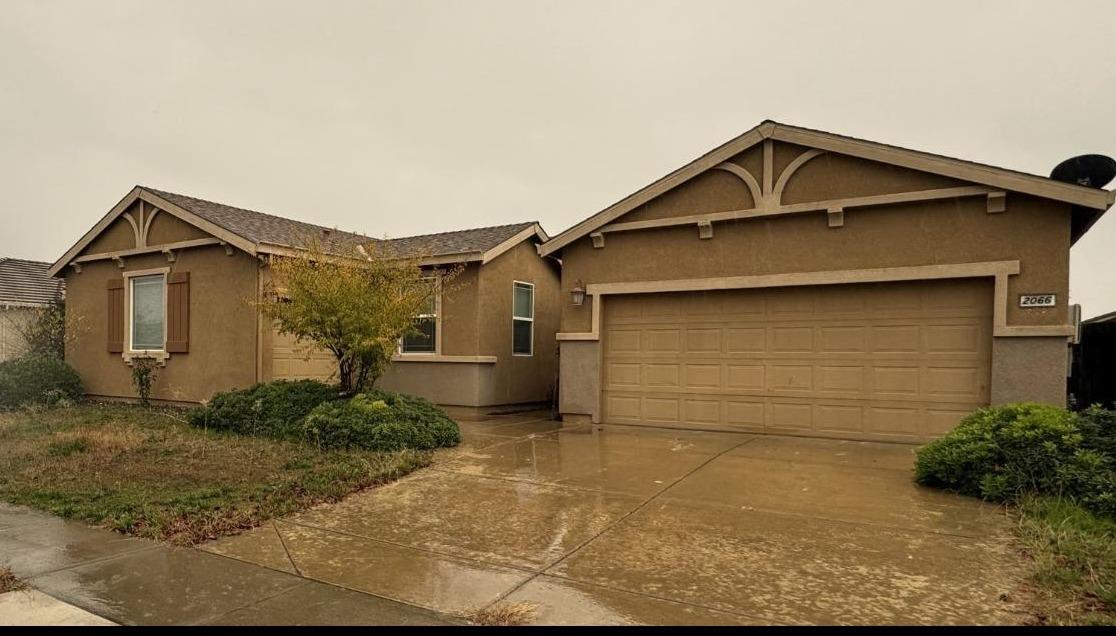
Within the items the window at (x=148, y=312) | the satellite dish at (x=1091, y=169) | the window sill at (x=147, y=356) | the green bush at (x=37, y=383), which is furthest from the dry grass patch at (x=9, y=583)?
the green bush at (x=37, y=383)

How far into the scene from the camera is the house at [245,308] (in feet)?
39.7

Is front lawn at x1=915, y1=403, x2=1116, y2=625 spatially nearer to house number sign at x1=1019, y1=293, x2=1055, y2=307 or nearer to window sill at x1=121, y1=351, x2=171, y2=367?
house number sign at x1=1019, y1=293, x2=1055, y2=307

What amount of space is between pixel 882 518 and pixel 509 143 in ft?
59.8

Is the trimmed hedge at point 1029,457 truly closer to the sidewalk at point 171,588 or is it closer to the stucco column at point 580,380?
the sidewalk at point 171,588

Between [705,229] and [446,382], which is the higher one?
[705,229]

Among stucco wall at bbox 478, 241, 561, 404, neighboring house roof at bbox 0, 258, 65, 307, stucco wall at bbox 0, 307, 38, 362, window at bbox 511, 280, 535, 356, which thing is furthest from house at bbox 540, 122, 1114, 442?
neighboring house roof at bbox 0, 258, 65, 307

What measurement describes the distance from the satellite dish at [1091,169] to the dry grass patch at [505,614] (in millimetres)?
9293

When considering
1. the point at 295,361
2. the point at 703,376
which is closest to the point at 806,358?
the point at 703,376

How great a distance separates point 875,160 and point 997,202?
1566 millimetres

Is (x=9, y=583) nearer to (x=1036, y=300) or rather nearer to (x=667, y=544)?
(x=667, y=544)

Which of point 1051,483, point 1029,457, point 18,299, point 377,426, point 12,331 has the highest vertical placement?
point 18,299

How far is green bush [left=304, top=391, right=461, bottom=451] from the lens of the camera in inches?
317

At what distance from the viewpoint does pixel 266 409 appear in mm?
9688
